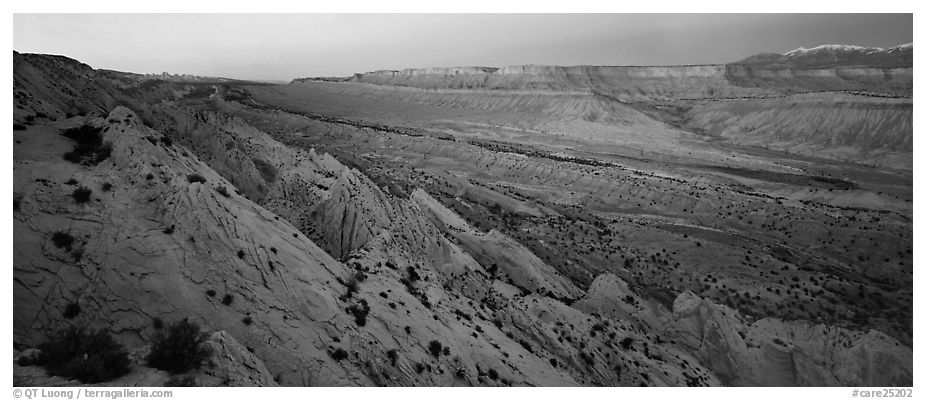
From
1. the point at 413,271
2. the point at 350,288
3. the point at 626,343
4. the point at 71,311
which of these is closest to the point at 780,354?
the point at 626,343

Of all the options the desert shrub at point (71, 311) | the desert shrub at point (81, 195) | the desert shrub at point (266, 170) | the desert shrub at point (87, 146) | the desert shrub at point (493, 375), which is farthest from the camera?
the desert shrub at point (266, 170)

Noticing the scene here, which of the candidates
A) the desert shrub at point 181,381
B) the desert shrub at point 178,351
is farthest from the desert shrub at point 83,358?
the desert shrub at point 181,381

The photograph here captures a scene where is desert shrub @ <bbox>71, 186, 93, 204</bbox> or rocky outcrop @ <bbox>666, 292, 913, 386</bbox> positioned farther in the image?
rocky outcrop @ <bbox>666, 292, 913, 386</bbox>

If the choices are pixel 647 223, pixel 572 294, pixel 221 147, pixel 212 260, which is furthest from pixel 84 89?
pixel 647 223

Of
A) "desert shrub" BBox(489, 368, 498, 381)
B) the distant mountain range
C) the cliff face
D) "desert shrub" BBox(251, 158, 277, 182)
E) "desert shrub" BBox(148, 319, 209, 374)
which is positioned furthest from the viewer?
the distant mountain range

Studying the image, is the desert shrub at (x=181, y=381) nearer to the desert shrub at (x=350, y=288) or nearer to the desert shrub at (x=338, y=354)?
the desert shrub at (x=338, y=354)

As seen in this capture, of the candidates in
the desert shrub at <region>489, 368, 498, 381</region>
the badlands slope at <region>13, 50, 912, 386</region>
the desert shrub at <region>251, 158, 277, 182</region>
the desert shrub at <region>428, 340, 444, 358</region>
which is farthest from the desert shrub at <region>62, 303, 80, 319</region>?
the desert shrub at <region>251, 158, 277, 182</region>

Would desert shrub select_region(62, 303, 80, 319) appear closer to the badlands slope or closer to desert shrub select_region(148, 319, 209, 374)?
the badlands slope

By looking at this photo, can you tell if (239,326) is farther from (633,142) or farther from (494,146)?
(633,142)
